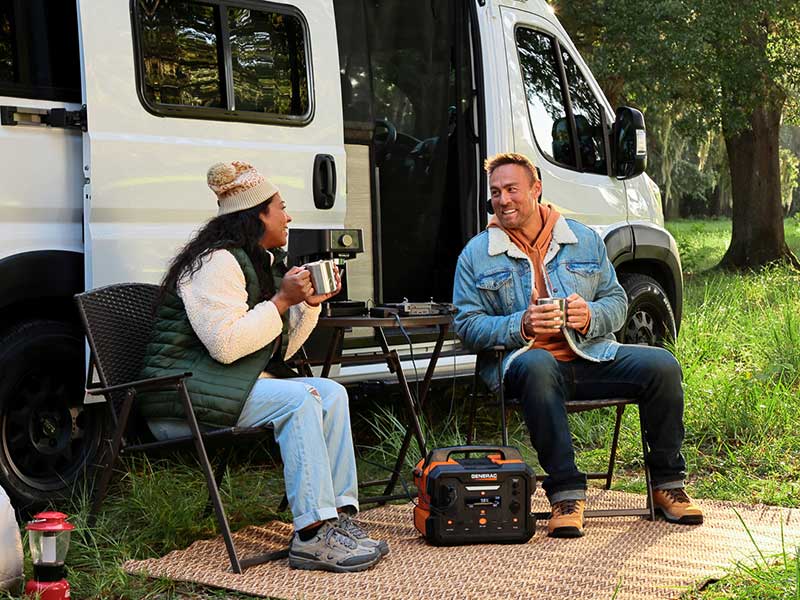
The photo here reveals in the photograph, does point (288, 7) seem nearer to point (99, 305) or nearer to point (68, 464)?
point (99, 305)

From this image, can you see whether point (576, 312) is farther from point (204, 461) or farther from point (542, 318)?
point (204, 461)

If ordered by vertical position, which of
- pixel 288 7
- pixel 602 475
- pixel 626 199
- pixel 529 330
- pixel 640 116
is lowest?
pixel 602 475

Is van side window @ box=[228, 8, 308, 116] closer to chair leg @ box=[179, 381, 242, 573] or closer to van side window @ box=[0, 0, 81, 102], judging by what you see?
van side window @ box=[0, 0, 81, 102]

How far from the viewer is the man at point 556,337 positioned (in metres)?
4.17

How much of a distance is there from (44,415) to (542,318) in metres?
1.79

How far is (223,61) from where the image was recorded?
15.2ft

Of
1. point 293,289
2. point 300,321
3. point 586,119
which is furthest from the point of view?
point 586,119

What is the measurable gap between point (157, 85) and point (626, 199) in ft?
9.40

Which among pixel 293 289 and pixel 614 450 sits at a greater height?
pixel 293 289

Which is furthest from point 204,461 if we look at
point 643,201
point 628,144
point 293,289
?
point 643,201

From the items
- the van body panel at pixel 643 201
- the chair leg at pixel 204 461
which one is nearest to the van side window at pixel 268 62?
the chair leg at pixel 204 461

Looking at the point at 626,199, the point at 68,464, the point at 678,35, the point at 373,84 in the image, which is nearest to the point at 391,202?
the point at 373,84

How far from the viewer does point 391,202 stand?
237 inches

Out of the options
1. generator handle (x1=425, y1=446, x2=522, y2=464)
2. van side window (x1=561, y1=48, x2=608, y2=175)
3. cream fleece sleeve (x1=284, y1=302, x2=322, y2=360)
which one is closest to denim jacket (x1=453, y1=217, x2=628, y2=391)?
generator handle (x1=425, y1=446, x2=522, y2=464)
